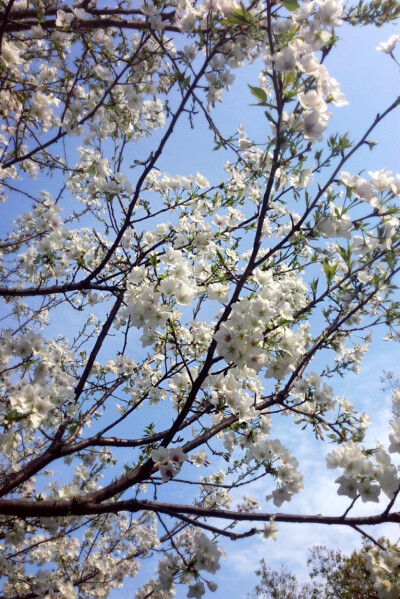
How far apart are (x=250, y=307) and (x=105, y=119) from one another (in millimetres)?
3417

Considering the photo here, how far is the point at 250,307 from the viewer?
1.97 metres

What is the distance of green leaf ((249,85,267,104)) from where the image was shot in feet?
5.67

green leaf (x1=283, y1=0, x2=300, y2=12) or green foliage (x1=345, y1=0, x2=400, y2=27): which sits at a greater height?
green foliage (x1=345, y1=0, x2=400, y2=27)

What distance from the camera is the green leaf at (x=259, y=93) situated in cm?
173

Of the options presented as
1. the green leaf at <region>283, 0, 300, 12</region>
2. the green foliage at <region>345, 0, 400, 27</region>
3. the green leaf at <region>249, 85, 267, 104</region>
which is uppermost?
the green foliage at <region>345, 0, 400, 27</region>

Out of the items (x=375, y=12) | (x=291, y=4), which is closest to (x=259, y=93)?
(x=291, y=4)

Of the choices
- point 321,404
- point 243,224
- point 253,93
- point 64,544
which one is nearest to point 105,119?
point 243,224

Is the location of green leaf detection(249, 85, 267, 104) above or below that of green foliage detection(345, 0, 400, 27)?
below

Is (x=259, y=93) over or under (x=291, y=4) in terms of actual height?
under

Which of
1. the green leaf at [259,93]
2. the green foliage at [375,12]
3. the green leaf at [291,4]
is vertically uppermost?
the green foliage at [375,12]

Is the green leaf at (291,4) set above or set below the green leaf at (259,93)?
above

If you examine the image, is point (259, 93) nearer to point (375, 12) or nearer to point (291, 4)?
point (291, 4)

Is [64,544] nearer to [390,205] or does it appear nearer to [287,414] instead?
[287,414]

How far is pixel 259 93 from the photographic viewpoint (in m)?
1.73
